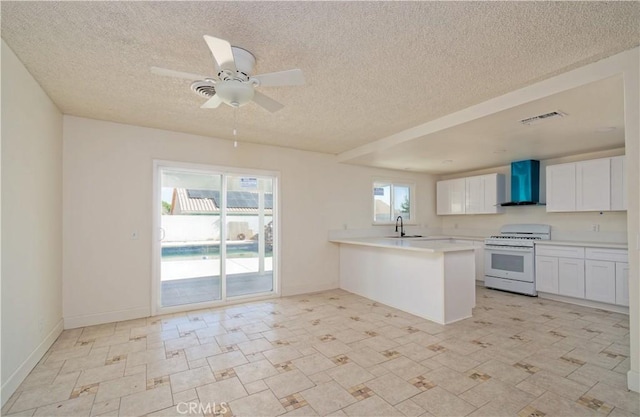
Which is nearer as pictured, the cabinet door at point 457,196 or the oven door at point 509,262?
the oven door at point 509,262

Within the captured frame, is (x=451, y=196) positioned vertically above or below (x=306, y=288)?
above

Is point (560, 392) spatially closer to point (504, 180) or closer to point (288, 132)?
point (288, 132)

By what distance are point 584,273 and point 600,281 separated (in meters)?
0.20

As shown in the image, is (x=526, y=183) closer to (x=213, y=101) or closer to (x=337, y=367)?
(x=337, y=367)

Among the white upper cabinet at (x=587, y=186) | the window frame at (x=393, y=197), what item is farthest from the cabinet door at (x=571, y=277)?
the window frame at (x=393, y=197)

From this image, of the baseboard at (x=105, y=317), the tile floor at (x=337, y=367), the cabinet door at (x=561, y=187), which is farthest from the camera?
the cabinet door at (x=561, y=187)

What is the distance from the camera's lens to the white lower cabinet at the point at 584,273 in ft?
13.4

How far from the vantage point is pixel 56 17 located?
6.12 feet

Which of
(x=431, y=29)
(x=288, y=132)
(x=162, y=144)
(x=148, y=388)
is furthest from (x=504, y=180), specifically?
(x=148, y=388)

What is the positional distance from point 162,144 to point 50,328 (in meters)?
2.47

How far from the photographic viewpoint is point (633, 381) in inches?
88.1

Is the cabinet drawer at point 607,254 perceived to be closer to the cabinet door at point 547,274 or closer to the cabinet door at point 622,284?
the cabinet door at point 622,284

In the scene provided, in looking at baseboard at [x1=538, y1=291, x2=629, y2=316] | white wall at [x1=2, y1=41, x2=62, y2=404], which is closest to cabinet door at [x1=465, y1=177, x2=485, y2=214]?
baseboard at [x1=538, y1=291, x2=629, y2=316]

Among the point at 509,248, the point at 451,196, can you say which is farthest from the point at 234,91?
A: the point at 451,196
